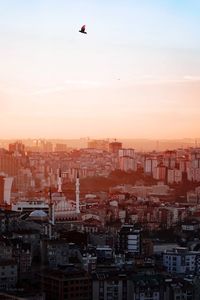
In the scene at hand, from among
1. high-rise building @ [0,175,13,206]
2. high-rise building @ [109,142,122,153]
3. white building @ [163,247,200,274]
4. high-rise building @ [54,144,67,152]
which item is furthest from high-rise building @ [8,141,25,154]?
white building @ [163,247,200,274]

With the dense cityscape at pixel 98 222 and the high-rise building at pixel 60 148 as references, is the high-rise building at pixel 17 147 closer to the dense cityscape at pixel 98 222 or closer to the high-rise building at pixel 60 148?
the dense cityscape at pixel 98 222

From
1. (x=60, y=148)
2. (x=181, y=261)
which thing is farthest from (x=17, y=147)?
(x=181, y=261)

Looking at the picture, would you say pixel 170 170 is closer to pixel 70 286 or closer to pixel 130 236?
pixel 130 236

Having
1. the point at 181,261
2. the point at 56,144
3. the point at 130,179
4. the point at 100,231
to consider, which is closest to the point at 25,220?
the point at 100,231

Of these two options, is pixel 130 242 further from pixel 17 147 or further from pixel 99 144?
pixel 99 144

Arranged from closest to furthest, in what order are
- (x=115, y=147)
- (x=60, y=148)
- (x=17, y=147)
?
(x=17, y=147), (x=60, y=148), (x=115, y=147)

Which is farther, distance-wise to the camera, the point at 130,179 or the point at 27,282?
the point at 130,179

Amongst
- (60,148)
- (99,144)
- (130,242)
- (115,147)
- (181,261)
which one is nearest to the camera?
(181,261)

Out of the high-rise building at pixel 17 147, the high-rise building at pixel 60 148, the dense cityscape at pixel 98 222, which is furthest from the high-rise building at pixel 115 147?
the high-rise building at pixel 17 147
